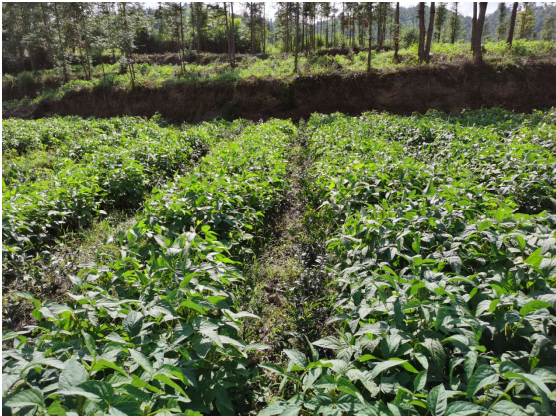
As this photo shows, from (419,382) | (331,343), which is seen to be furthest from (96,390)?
(419,382)

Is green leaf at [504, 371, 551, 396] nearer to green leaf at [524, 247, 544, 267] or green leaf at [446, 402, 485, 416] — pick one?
green leaf at [446, 402, 485, 416]

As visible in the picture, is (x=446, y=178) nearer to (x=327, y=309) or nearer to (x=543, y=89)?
(x=327, y=309)

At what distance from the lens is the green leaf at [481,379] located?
1.41m

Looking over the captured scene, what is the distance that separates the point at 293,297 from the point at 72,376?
2.06m

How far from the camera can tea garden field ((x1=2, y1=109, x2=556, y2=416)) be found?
1.55 m

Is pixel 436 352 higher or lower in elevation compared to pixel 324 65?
lower

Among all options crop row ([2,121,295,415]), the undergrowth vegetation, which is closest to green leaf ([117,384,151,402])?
crop row ([2,121,295,415])

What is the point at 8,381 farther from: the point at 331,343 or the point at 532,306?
the point at 532,306

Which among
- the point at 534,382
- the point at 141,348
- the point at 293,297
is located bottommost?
the point at 293,297

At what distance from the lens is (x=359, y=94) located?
61.6 ft

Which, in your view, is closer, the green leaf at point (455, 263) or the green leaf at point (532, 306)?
the green leaf at point (532, 306)

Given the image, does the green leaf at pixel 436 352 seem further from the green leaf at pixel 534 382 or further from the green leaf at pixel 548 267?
the green leaf at pixel 548 267

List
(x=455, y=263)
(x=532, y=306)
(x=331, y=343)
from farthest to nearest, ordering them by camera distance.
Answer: (x=455, y=263) → (x=331, y=343) → (x=532, y=306)

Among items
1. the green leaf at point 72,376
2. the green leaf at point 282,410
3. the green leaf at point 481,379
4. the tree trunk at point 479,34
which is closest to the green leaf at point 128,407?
the green leaf at point 72,376
